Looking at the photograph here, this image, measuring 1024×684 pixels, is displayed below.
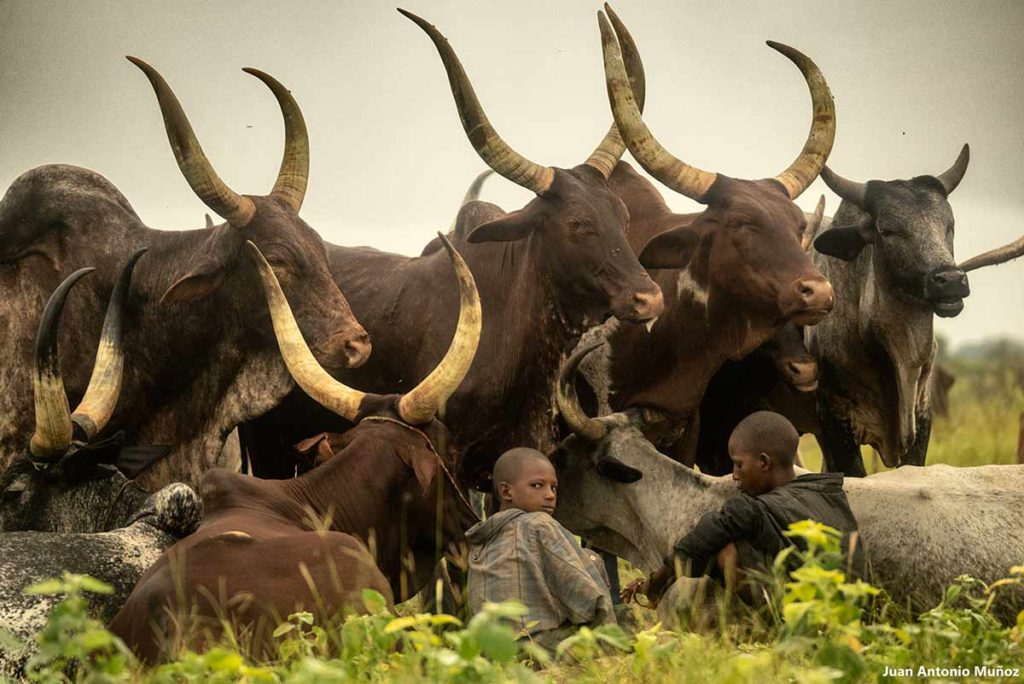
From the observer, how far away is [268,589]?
485 centimetres

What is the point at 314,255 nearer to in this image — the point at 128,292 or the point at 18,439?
the point at 128,292

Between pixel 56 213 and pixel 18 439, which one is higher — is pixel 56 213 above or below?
above

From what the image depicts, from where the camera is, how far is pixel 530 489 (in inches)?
221

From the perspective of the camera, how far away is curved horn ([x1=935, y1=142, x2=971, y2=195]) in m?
7.87

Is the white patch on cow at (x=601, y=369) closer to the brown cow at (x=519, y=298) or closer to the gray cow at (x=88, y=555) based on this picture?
the brown cow at (x=519, y=298)

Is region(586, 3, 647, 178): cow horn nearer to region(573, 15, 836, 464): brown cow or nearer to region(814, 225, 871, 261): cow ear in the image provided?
region(573, 15, 836, 464): brown cow

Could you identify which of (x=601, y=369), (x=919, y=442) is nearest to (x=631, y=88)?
(x=601, y=369)

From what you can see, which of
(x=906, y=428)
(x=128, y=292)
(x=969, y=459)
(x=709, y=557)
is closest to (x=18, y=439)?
(x=128, y=292)

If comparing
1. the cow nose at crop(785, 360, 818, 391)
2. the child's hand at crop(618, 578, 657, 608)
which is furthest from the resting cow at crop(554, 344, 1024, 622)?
the cow nose at crop(785, 360, 818, 391)

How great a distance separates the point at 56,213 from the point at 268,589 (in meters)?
3.46

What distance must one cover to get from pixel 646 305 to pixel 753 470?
3.68 ft

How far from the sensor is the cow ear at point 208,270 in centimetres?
713

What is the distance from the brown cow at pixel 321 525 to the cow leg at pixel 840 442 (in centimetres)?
257

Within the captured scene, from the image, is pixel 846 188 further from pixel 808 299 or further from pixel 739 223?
pixel 808 299
